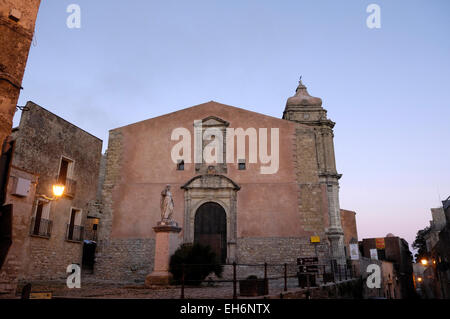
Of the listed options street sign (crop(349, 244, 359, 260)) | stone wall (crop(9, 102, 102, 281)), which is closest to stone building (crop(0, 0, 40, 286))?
stone wall (crop(9, 102, 102, 281))

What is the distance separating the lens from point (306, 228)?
634 inches

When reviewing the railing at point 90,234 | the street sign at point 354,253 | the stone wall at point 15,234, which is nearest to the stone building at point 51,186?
the stone wall at point 15,234

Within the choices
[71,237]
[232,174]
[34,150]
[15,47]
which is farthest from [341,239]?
[15,47]

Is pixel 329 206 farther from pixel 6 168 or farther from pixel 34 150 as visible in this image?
pixel 6 168

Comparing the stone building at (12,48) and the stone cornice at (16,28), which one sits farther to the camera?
the stone cornice at (16,28)

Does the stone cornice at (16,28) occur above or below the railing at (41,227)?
above

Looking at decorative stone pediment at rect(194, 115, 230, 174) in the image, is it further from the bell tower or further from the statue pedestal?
the statue pedestal

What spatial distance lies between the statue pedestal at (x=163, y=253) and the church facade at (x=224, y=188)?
226 inches

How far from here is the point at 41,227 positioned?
13914mm

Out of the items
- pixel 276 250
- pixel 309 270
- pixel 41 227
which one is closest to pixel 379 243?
pixel 276 250

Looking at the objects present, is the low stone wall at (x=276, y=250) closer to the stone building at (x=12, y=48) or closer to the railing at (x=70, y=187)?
the railing at (x=70, y=187)

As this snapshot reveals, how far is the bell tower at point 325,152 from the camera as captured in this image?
16.1 m

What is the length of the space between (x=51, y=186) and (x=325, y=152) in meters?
13.6

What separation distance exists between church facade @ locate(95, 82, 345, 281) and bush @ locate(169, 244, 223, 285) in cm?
424
